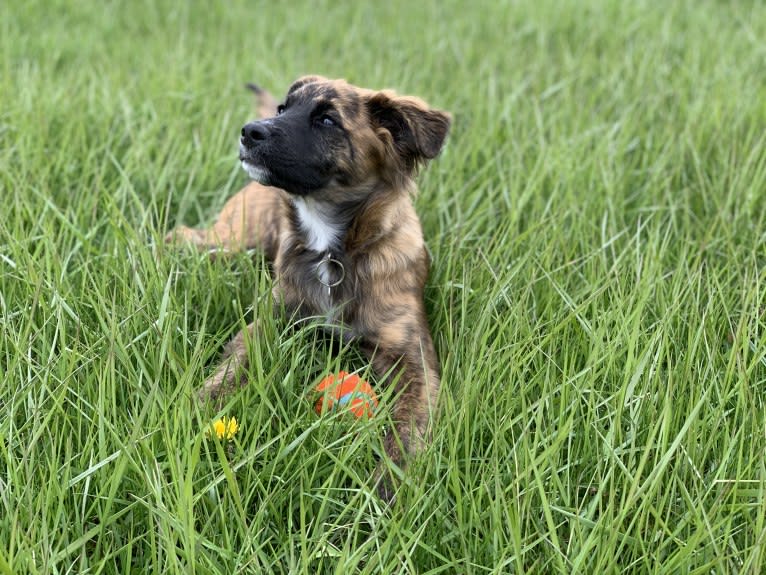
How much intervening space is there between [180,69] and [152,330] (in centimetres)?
285

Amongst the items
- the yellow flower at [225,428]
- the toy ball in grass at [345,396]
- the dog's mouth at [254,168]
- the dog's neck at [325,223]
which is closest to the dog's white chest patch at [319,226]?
the dog's neck at [325,223]

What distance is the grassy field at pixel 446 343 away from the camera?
2.01 metres

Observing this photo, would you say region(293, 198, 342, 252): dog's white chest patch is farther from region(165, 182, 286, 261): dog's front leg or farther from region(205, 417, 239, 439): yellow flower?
region(205, 417, 239, 439): yellow flower

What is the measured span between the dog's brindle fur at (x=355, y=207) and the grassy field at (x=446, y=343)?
0.44ft

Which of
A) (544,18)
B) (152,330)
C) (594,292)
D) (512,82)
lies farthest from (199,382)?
(544,18)

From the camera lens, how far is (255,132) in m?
2.82

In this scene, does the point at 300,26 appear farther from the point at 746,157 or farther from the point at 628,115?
the point at 746,157

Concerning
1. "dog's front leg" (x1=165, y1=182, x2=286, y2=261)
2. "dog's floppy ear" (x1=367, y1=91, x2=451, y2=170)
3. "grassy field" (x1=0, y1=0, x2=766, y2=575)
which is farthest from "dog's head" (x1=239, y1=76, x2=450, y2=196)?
"dog's front leg" (x1=165, y1=182, x2=286, y2=261)

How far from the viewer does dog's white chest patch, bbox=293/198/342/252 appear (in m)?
3.04

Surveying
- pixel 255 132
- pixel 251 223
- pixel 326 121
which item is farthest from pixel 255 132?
pixel 251 223

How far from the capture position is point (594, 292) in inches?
111

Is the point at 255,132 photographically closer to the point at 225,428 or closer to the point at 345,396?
the point at 345,396

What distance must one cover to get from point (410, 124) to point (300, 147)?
15.7 inches

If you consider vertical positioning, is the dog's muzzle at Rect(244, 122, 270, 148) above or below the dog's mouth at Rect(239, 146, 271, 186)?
above
